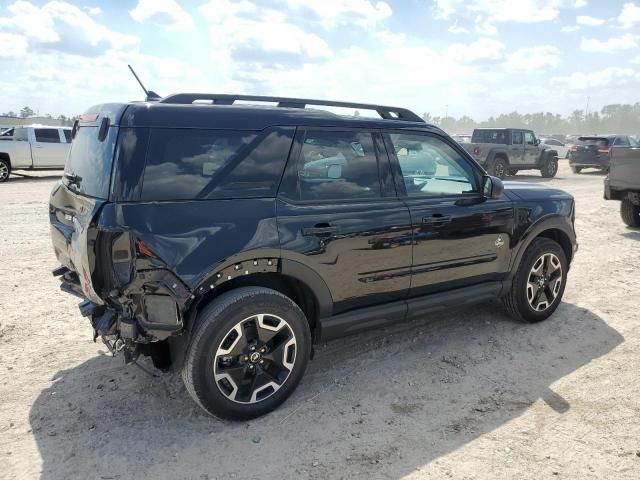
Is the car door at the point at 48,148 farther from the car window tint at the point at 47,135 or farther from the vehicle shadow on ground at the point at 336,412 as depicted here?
the vehicle shadow on ground at the point at 336,412

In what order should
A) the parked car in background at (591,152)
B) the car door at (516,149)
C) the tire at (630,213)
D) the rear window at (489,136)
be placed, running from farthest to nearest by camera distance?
1. the parked car in background at (591,152)
2. the rear window at (489,136)
3. the car door at (516,149)
4. the tire at (630,213)

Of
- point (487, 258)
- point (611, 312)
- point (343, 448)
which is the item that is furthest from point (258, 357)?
point (611, 312)

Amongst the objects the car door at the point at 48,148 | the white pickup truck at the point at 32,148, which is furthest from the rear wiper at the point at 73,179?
the car door at the point at 48,148

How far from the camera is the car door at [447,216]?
3789mm

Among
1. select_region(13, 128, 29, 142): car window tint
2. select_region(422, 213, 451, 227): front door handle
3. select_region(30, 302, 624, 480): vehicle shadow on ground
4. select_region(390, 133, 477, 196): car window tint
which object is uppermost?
select_region(13, 128, 29, 142): car window tint

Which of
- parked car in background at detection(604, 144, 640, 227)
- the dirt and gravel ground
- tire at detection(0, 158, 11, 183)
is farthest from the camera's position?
tire at detection(0, 158, 11, 183)

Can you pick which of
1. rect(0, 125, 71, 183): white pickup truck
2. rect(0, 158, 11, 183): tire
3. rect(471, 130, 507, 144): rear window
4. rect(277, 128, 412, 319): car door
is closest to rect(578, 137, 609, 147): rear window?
rect(471, 130, 507, 144): rear window

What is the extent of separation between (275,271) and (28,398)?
74.3 inches

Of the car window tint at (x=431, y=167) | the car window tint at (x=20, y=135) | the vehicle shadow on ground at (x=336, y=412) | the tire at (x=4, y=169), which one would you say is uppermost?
the car window tint at (x=20, y=135)

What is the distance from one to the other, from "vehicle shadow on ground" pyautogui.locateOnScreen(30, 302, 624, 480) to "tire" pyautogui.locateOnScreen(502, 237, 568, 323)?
270 mm

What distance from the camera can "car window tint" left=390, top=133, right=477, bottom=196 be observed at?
12.6 ft

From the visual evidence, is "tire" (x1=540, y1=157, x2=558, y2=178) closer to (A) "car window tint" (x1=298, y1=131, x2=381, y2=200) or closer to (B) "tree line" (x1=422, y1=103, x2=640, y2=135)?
(A) "car window tint" (x1=298, y1=131, x2=381, y2=200)

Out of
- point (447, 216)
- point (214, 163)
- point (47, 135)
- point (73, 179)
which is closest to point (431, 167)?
point (447, 216)

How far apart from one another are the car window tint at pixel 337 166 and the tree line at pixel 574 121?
460 feet
